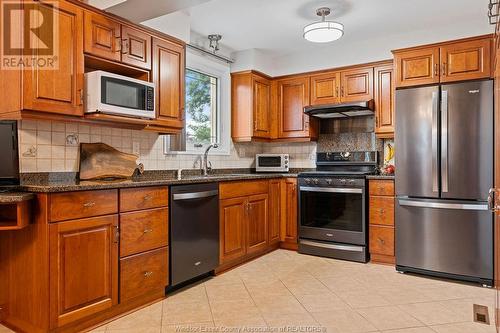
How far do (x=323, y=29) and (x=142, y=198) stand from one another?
213cm

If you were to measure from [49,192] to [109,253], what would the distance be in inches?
22.4

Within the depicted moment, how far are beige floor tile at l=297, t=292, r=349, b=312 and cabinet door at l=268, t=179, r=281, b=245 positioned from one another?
1.32 m

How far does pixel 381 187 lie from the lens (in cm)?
362

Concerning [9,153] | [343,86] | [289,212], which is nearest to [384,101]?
[343,86]

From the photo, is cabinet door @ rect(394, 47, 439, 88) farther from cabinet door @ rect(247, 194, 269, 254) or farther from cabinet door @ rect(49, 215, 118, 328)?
cabinet door @ rect(49, 215, 118, 328)

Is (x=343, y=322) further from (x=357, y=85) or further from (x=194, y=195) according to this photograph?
(x=357, y=85)

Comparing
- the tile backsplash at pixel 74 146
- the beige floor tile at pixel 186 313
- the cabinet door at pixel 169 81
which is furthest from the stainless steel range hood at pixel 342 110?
the beige floor tile at pixel 186 313

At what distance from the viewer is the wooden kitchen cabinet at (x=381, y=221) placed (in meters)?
3.58

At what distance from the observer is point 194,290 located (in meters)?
2.91

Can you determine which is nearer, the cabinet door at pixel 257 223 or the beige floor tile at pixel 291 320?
the beige floor tile at pixel 291 320

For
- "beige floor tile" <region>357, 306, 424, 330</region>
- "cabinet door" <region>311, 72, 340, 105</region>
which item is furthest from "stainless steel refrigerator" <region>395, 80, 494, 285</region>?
"beige floor tile" <region>357, 306, 424, 330</region>

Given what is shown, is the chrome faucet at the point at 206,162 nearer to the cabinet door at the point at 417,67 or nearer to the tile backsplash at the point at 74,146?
the tile backsplash at the point at 74,146

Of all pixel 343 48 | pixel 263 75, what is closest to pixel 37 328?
pixel 263 75

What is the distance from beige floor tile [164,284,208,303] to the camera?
2.70 meters
